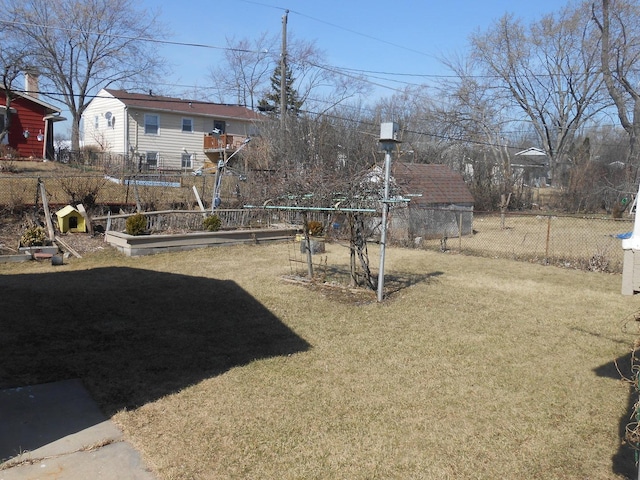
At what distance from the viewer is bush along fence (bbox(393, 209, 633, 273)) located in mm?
12445

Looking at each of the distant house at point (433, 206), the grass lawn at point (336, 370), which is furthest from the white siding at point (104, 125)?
the grass lawn at point (336, 370)

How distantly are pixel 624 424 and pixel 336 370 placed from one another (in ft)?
8.34

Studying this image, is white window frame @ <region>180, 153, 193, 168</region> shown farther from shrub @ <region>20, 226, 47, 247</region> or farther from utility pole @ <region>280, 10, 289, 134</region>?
shrub @ <region>20, 226, 47, 247</region>

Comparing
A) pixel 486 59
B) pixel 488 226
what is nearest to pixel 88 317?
pixel 488 226

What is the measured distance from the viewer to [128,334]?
635cm

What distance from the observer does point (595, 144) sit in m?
50.0

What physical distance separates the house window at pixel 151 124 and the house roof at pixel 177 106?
2.20 ft

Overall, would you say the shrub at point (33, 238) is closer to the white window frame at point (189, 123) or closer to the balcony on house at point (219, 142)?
the balcony on house at point (219, 142)

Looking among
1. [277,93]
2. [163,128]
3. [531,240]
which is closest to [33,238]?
[531,240]

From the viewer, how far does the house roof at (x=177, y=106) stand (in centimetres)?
3031

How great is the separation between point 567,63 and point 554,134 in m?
6.63

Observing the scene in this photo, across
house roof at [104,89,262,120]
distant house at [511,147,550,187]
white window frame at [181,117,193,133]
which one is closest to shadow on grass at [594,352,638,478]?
house roof at [104,89,262,120]

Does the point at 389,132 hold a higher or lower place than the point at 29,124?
lower

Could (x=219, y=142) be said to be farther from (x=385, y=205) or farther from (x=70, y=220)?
(x=385, y=205)
